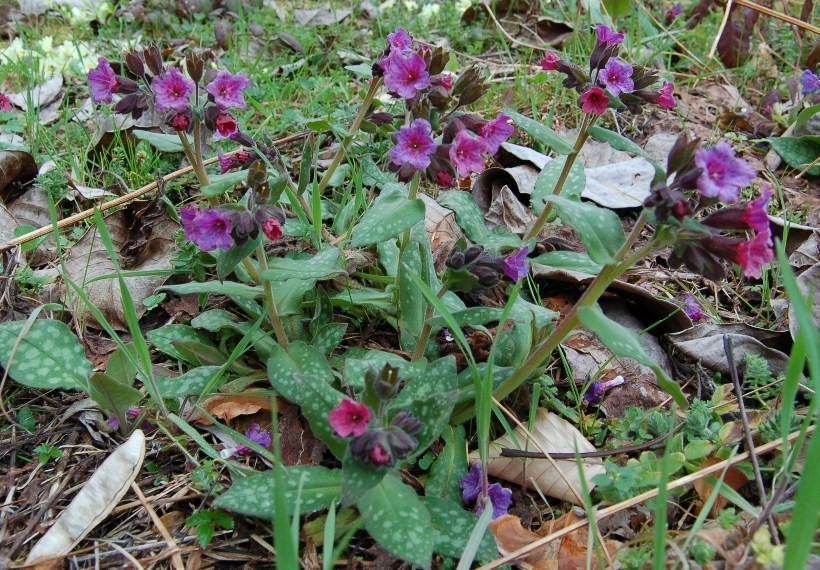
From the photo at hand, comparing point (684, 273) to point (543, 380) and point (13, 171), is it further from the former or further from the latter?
point (13, 171)

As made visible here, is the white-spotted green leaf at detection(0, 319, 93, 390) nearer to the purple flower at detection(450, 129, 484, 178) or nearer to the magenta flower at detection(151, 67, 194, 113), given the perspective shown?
the magenta flower at detection(151, 67, 194, 113)

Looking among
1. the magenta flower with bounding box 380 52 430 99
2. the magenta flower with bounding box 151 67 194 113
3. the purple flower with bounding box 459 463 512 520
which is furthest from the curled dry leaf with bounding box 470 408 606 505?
the magenta flower with bounding box 151 67 194 113

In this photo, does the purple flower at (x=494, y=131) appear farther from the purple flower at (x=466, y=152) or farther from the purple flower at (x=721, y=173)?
the purple flower at (x=721, y=173)

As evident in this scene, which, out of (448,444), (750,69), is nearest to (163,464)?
(448,444)

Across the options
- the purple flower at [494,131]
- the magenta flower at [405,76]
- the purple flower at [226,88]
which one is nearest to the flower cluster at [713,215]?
the purple flower at [494,131]

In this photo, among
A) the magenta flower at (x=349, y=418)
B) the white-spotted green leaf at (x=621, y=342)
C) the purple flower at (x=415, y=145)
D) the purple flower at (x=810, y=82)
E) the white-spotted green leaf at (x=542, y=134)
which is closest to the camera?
the magenta flower at (x=349, y=418)
